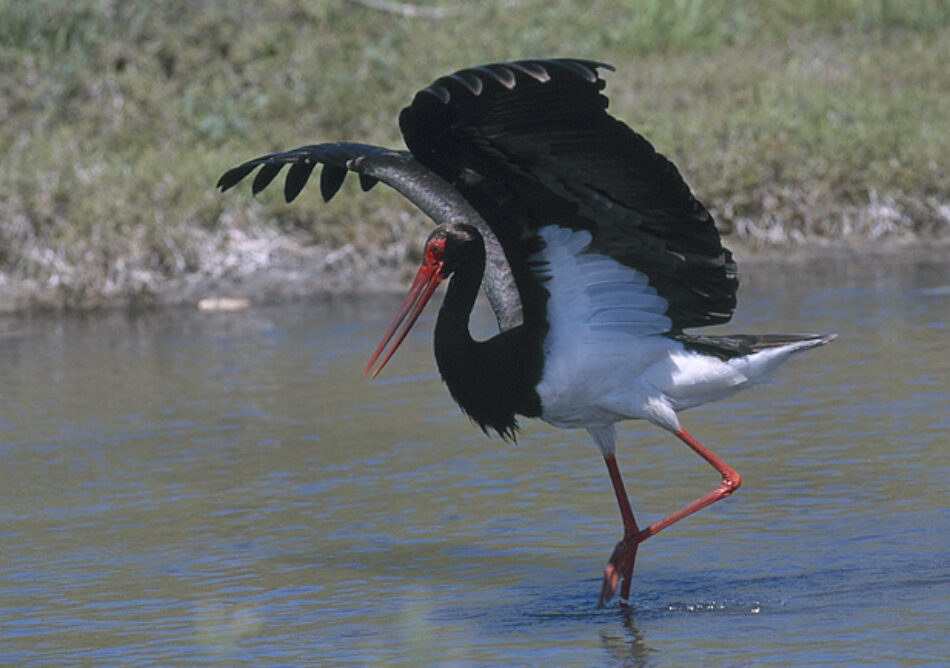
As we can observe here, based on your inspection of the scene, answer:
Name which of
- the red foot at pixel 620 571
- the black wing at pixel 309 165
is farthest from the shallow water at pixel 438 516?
the black wing at pixel 309 165

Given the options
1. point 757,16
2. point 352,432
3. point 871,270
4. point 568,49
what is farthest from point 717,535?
point 757,16

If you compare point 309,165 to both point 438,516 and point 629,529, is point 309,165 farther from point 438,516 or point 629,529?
point 629,529

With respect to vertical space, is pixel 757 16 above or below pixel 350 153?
above

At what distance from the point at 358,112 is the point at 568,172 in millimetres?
9186

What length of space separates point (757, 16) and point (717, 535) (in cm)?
1085

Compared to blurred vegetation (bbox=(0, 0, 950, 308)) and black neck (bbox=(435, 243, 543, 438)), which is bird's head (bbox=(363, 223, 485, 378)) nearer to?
black neck (bbox=(435, 243, 543, 438))

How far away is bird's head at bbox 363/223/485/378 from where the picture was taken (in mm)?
5277

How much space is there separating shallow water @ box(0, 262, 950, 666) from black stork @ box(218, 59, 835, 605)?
16.8 inches

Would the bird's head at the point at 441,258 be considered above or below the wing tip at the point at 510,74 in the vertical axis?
below

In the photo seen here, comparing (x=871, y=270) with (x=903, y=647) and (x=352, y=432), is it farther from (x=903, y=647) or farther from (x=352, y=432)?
(x=903, y=647)

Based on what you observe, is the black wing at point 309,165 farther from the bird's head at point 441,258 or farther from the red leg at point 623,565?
the red leg at point 623,565

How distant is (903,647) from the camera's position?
14.1 feet

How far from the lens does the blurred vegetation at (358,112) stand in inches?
451

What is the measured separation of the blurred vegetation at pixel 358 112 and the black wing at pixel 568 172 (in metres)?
6.22
